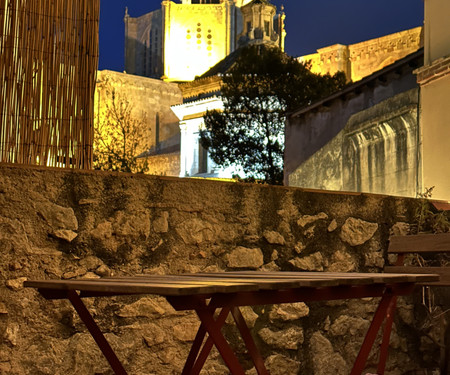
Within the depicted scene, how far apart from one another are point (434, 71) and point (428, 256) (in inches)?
76.9

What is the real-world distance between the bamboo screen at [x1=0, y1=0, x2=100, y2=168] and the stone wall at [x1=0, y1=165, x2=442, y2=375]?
0.64ft

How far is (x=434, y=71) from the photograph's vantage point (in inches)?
233

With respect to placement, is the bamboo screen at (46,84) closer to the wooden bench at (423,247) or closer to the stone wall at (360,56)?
the wooden bench at (423,247)

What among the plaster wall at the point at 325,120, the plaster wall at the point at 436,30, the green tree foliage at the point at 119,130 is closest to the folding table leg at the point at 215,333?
the plaster wall at the point at 436,30

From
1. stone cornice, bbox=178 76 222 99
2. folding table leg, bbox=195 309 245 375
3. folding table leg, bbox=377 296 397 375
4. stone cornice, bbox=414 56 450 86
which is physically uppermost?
stone cornice, bbox=178 76 222 99

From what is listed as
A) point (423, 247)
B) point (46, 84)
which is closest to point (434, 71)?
point (423, 247)

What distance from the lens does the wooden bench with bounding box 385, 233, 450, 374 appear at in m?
3.59

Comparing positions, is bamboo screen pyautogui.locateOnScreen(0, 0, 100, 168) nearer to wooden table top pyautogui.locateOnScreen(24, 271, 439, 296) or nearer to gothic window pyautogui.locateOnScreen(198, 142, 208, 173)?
wooden table top pyautogui.locateOnScreen(24, 271, 439, 296)

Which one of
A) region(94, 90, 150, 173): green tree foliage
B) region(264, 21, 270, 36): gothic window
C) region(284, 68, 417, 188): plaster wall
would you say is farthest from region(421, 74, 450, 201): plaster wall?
region(264, 21, 270, 36): gothic window

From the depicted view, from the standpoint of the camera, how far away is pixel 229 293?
2.13m

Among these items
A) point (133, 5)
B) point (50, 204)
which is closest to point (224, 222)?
point (50, 204)

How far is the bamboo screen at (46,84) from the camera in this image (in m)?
3.42

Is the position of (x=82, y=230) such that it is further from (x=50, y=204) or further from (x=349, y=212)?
(x=349, y=212)

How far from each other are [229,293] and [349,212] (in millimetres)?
2302
